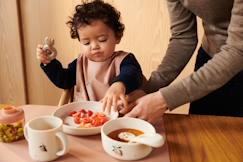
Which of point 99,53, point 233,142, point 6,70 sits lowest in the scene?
point 6,70

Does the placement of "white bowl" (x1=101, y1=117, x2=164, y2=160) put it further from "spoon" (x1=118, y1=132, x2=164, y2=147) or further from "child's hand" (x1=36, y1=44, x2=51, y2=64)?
"child's hand" (x1=36, y1=44, x2=51, y2=64)

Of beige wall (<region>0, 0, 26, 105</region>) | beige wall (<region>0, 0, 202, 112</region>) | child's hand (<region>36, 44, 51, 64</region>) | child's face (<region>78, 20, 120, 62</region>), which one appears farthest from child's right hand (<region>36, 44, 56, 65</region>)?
beige wall (<region>0, 0, 26, 105</region>)

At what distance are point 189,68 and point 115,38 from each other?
44.2 inches

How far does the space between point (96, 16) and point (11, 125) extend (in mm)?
525

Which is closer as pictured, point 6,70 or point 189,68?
point 189,68

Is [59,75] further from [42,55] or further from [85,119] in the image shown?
[85,119]

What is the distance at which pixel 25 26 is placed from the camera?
2.41 metres

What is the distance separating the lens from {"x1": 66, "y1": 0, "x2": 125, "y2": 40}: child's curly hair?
123 cm

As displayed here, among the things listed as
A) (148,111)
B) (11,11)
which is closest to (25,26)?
(11,11)

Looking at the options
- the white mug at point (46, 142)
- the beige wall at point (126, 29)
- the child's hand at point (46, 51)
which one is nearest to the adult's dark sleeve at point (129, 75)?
the child's hand at point (46, 51)

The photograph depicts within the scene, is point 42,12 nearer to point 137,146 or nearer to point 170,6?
point 170,6

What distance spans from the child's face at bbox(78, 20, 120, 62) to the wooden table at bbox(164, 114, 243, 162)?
343mm

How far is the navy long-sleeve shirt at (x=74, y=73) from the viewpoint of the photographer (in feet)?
3.83

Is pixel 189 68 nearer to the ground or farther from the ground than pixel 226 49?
nearer to the ground
